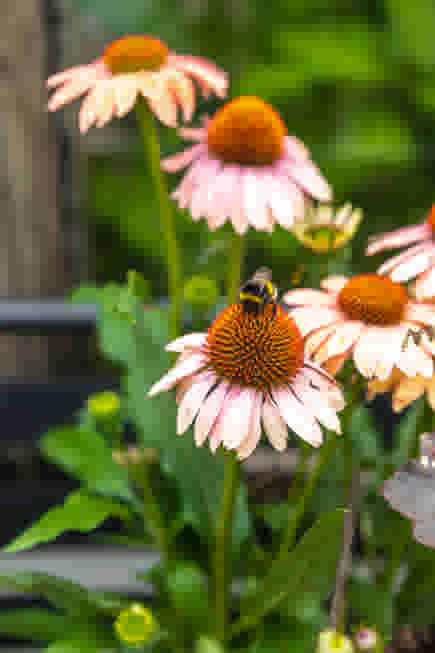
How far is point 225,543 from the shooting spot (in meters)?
0.34

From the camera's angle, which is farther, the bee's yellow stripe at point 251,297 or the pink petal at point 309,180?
the pink petal at point 309,180

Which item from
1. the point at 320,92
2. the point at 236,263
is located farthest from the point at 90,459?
the point at 320,92

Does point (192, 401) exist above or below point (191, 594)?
above

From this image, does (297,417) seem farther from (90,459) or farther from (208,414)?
(90,459)

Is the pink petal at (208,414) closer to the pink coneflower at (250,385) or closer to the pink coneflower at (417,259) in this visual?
the pink coneflower at (250,385)

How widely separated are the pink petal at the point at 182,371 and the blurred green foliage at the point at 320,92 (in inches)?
21.5

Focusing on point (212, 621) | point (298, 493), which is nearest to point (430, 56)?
point (298, 493)

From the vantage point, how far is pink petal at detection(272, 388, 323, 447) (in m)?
0.22

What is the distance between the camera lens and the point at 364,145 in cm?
82

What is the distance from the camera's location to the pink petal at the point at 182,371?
242 millimetres

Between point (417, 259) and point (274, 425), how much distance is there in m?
0.13

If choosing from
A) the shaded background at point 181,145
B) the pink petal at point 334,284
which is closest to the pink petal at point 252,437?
the pink petal at point 334,284

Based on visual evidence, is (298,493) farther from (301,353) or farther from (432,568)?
(301,353)

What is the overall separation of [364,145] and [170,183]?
26 centimetres
